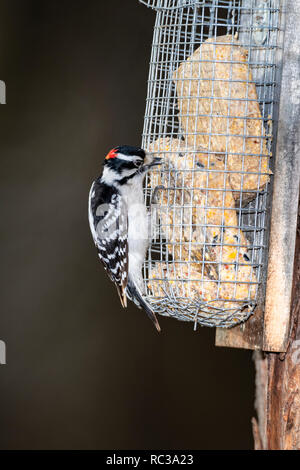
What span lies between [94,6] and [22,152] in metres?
0.99

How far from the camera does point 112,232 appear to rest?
2625 millimetres

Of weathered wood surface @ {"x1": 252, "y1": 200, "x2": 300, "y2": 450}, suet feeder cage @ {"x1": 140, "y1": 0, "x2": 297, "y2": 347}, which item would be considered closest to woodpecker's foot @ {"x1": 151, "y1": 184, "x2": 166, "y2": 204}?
suet feeder cage @ {"x1": 140, "y1": 0, "x2": 297, "y2": 347}

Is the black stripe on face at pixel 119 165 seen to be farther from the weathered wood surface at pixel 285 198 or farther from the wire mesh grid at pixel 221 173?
the weathered wood surface at pixel 285 198

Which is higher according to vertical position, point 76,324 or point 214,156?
point 214,156

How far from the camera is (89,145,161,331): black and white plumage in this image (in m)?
2.57

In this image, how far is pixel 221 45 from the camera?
7.56ft

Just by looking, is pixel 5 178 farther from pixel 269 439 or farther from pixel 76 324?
pixel 269 439

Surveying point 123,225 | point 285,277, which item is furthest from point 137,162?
point 285,277

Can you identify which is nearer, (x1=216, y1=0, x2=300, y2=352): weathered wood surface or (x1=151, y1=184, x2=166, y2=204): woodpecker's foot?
(x1=216, y1=0, x2=300, y2=352): weathered wood surface

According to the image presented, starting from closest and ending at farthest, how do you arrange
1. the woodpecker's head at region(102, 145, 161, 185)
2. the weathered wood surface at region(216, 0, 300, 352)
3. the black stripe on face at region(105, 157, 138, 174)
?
the weathered wood surface at region(216, 0, 300, 352), the woodpecker's head at region(102, 145, 161, 185), the black stripe on face at region(105, 157, 138, 174)

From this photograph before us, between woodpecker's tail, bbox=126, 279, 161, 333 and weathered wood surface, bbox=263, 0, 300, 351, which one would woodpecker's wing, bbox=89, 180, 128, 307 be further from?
weathered wood surface, bbox=263, 0, 300, 351

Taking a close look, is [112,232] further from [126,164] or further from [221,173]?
[221,173]

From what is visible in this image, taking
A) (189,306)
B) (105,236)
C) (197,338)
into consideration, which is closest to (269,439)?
(189,306)

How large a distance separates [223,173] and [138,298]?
595 millimetres
